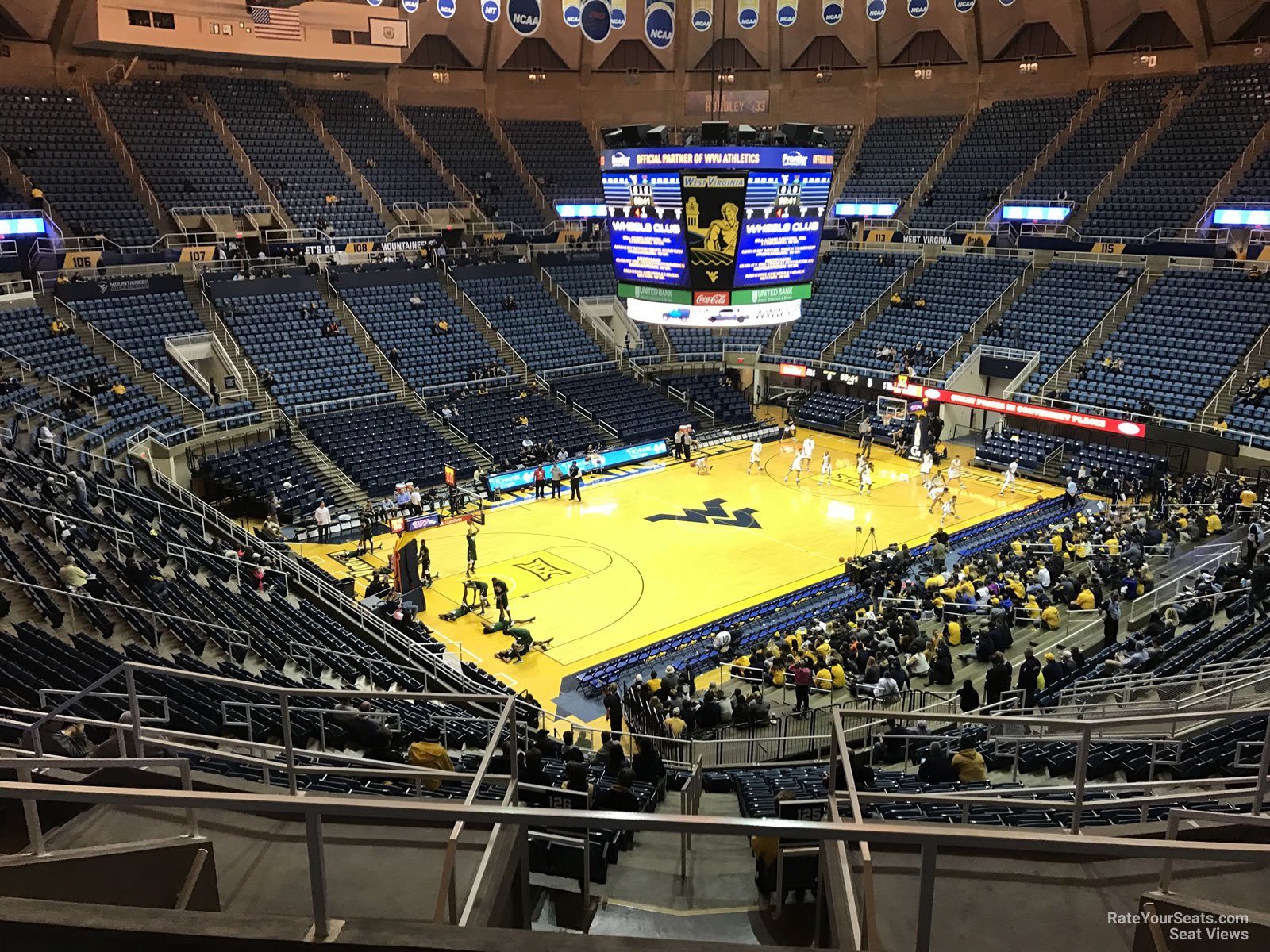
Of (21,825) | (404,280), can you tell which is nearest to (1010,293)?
(404,280)

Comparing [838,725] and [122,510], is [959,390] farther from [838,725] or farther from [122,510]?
[838,725]

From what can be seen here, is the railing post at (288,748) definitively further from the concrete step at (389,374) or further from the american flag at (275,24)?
the american flag at (275,24)

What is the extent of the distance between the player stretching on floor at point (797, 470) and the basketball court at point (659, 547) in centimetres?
36

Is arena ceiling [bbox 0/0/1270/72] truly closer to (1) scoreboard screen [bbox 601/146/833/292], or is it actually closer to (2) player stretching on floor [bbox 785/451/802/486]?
(2) player stretching on floor [bbox 785/451/802/486]

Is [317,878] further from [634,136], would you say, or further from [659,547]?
[659,547]

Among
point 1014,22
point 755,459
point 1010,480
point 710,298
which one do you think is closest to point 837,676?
point 710,298

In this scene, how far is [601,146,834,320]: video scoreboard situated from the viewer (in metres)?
21.8

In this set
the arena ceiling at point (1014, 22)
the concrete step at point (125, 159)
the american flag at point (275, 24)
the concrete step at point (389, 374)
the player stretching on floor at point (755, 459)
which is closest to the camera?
the player stretching on floor at point (755, 459)

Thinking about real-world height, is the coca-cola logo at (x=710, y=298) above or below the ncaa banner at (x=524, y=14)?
below

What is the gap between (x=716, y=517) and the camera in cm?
2983

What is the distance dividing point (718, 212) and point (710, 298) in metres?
2.00

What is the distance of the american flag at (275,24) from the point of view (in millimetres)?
42688

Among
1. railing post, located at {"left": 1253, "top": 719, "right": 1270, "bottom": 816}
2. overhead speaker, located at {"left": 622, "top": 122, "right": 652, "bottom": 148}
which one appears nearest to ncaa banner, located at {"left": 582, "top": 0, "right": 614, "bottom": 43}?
overhead speaker, located at {"left": 622, "top": 122, "right": 652, "bottom": 148}

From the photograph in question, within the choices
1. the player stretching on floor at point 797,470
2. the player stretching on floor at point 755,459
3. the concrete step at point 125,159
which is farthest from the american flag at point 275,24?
the player stretching on floor at point 797,470
